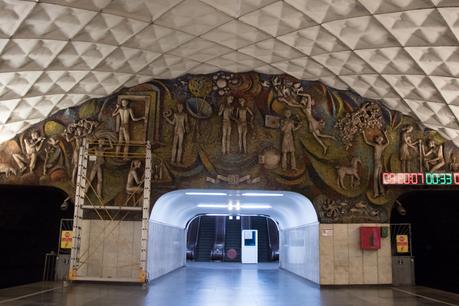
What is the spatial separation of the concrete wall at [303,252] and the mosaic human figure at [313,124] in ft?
13.1

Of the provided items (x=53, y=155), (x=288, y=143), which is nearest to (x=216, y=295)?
(x=288, y=143)

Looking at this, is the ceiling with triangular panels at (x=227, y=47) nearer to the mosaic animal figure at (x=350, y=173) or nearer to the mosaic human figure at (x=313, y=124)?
the mosaic human figure at (x=313, y=124)

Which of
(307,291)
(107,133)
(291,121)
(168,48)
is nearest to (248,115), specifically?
(291,121)

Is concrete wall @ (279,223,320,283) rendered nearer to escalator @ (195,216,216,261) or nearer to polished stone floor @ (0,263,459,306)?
polished stone floor @ (0,263,459,306)

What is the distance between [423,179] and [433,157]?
1.26 m

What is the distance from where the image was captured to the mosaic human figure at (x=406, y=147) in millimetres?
20859

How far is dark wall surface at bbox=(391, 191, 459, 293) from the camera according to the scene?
2381 centimetres

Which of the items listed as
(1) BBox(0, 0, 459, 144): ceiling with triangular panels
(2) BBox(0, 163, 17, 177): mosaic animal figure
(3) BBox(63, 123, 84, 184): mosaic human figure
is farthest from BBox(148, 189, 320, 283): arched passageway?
(2) BBox(0, 163, 17, 177): mosaic animal figure

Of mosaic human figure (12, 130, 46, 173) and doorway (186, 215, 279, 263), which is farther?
doorway (186, 215, 279, 263)

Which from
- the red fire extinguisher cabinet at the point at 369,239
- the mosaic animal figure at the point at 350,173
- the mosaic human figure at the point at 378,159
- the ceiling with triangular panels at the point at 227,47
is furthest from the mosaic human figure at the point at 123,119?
the red fire extinguisher cabinet at the point at 369,239

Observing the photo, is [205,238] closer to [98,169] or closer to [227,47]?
[98,169]

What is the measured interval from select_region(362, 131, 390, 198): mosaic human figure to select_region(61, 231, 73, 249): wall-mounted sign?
15.0m

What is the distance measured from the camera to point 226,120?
68.5 feet

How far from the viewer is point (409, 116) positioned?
21.2 metres
